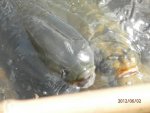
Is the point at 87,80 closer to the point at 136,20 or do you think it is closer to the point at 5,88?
the point at 5,88

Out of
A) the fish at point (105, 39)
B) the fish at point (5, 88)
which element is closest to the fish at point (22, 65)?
the fish at point (5, 88)

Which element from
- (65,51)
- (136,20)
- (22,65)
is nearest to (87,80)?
(65,51)

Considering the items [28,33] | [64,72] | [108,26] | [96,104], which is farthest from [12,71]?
[96,104]

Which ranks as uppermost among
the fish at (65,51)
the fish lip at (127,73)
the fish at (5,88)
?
the fish at (65,51)

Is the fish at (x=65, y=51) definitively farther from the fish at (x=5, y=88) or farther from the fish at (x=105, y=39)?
the fish at (x=5, y=88)

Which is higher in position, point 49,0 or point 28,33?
point 49,0

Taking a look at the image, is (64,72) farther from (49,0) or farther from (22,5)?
(49,0)
